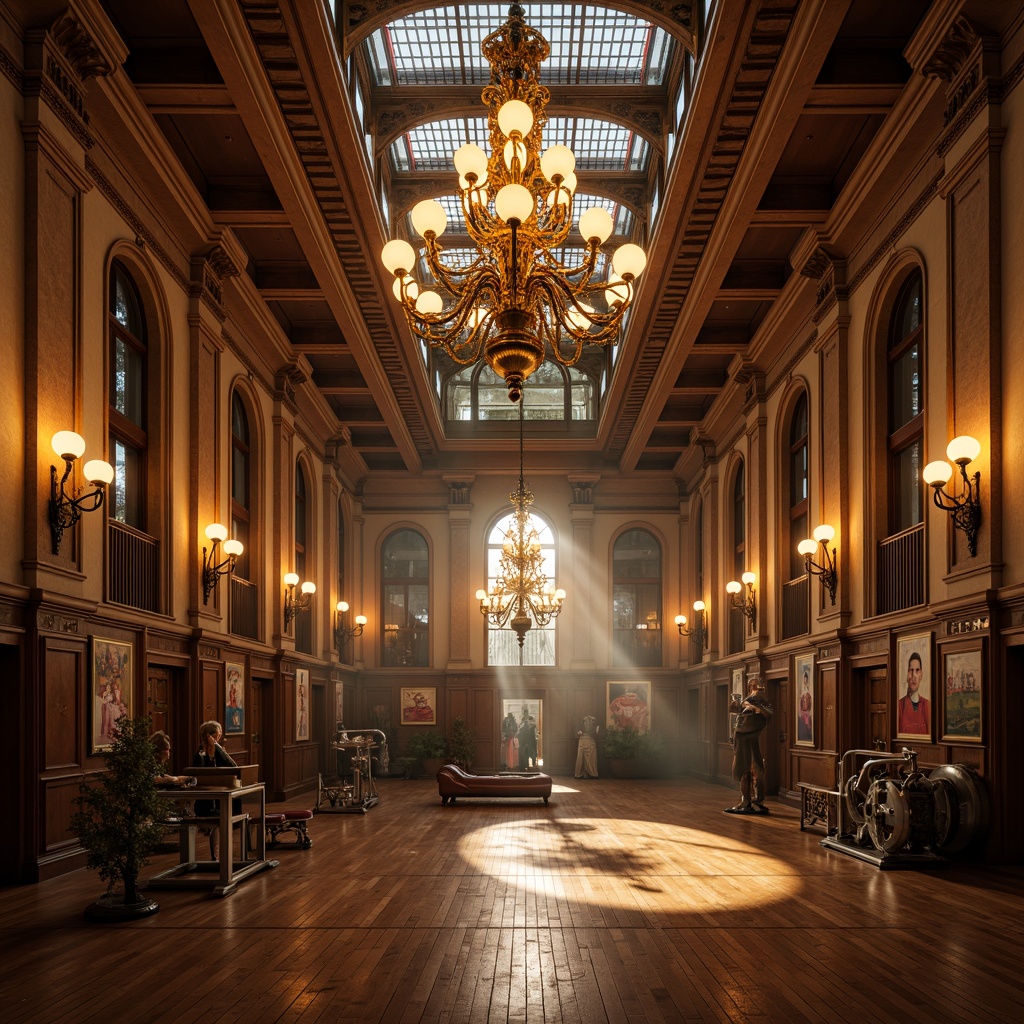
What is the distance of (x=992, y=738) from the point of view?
9.48 m

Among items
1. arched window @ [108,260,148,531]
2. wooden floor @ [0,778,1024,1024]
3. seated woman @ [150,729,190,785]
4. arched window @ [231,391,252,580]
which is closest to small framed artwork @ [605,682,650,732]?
arched window @ [231,391,252,580]

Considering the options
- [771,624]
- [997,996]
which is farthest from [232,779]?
[771,624]

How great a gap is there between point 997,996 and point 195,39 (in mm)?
10167

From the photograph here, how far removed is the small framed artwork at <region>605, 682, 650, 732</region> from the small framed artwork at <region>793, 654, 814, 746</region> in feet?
31.3

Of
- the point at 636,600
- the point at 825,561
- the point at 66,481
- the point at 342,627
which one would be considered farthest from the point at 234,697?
the point at 636,600

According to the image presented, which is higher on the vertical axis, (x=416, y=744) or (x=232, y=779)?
(x=232, y=779)

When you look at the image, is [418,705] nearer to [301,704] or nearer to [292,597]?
[301,704]

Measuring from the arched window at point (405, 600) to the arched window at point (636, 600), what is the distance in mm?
4438

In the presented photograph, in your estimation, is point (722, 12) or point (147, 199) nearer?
point (722, 12)

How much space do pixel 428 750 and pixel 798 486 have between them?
1067cm

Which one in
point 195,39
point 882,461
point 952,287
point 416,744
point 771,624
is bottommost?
point 416,744

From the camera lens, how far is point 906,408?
12.6 metres

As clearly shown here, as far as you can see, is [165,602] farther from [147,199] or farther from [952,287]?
[952,287]

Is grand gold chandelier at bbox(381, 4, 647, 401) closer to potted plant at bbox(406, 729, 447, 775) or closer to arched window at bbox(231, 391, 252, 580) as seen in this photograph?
arched window at bbox(231, 391, 252, 580)
